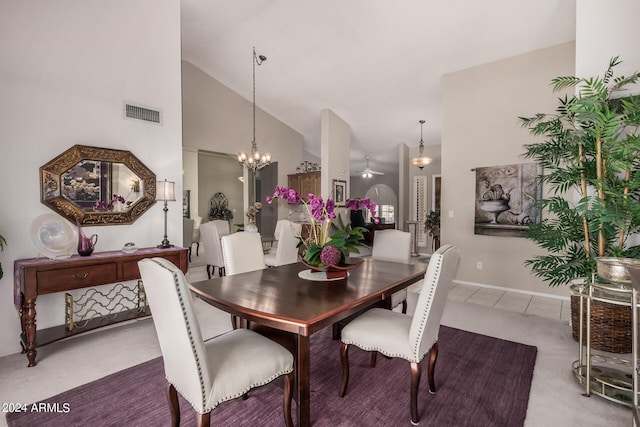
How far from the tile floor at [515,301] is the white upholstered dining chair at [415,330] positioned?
2428mm

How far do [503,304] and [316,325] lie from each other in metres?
3.53

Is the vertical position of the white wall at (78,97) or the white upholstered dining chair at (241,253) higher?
the white wall at (78,97)

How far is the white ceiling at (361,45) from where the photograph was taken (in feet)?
12.7

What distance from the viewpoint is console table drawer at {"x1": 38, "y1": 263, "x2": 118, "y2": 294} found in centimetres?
244

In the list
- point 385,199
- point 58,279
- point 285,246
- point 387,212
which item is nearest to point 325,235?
point 285,246

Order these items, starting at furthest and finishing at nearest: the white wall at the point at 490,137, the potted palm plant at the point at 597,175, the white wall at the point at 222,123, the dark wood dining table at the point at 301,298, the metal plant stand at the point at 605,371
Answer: the white wall at the point at 222,123 → the white wall at the point at 490,137 → the potted palm plant at the point at 597,175 → the metal plant stand at the point at 605,371 → the dark wood dining table at the point at 301,298

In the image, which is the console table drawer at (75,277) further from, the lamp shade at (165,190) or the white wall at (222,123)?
the white wall at (222,123)

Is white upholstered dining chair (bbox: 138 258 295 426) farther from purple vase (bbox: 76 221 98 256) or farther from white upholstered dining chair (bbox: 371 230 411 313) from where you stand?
purple vase (bbox: 76 221 98 256)

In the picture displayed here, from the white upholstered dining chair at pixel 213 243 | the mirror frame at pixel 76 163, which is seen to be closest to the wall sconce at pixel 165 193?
the mirror frame at pixel 76 163

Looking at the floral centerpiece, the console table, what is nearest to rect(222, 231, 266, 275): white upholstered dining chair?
the floral centerpiece

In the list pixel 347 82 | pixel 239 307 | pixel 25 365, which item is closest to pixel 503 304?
pixel 239 307

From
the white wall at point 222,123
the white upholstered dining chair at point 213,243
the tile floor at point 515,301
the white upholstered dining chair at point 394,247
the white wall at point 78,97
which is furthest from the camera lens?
the white wall at point 222,123

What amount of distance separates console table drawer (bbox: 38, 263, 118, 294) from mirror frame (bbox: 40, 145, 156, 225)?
0.53 meters

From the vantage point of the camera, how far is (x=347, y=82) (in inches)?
227
